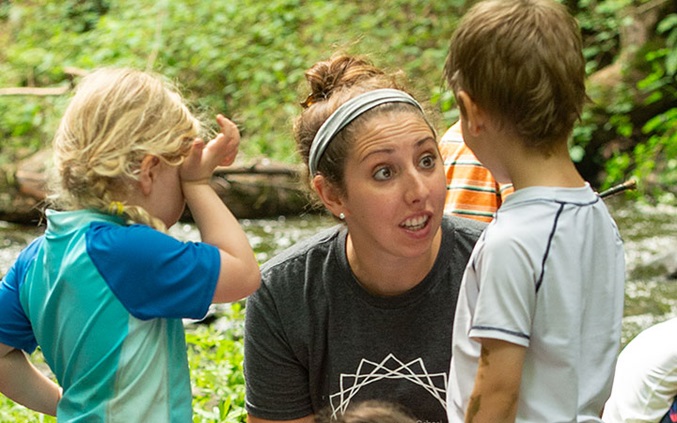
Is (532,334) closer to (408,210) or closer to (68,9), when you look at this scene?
(408,210)

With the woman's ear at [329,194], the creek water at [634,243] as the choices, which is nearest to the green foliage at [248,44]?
the creek water at [634,243]

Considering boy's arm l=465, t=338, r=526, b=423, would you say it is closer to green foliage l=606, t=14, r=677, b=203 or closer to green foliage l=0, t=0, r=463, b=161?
Answer: green foliage l=606, t=14, r=677, b=203

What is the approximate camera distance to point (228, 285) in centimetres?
187

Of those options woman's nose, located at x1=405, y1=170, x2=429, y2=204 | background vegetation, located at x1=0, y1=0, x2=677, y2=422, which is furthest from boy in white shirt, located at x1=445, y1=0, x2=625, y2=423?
background vegetation, located at x1=0, y1=0, x2=677, y2=422

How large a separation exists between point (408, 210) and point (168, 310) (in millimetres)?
589

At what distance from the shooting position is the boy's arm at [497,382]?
5.39 feet

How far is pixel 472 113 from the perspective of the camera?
1.70m

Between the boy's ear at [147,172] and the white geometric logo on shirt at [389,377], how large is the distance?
74cm

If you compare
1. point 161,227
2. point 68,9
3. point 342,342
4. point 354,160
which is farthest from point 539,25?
point 68,9

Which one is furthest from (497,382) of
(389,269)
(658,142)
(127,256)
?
(658,142)

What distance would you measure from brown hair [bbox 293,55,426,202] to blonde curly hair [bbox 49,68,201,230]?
0.42 m

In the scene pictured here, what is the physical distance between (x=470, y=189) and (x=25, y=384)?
1392mm

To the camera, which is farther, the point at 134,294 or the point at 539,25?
the point at 134,294

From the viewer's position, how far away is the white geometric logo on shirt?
227 cm
